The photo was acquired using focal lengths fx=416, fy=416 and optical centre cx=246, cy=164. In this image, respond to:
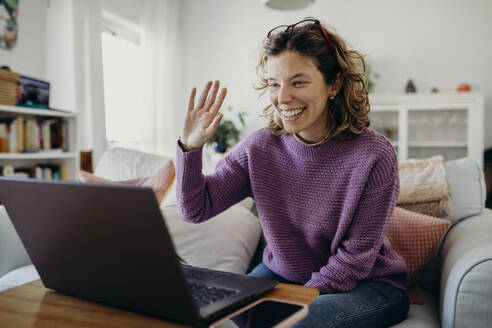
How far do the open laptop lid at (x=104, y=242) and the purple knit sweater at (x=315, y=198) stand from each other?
427 millimetres

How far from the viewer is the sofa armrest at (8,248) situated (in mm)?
1400

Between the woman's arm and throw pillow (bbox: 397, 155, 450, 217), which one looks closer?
the woman's arm

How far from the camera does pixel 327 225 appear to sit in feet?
3.58

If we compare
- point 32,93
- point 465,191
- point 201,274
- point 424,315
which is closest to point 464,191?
point 465,191

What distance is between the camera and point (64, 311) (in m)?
0.62

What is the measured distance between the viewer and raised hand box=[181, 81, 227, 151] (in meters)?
0.97

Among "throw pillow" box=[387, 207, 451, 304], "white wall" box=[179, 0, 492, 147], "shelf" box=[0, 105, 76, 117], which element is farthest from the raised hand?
"white wall" box=[179, 0, 492, 147]

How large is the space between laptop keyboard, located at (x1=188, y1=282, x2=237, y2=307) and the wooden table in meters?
0.06

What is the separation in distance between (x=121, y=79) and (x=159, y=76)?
1.57ft

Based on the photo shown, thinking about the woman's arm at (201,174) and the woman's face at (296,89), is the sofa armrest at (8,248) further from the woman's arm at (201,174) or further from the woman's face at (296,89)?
the woman's face at (296,89)

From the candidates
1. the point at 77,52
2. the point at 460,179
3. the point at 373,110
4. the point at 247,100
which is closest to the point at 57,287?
the point at 460,179

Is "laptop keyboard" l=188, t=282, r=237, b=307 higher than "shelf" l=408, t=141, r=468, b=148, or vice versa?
A: "shelf" l=408, t=141, r=468, b=148

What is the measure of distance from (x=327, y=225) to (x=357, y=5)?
3907mm

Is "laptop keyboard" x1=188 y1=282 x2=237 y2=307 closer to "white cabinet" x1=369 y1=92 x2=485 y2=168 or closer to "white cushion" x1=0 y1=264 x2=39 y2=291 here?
"white cushion" x1=0 y1=264 x2=39 y2=291
